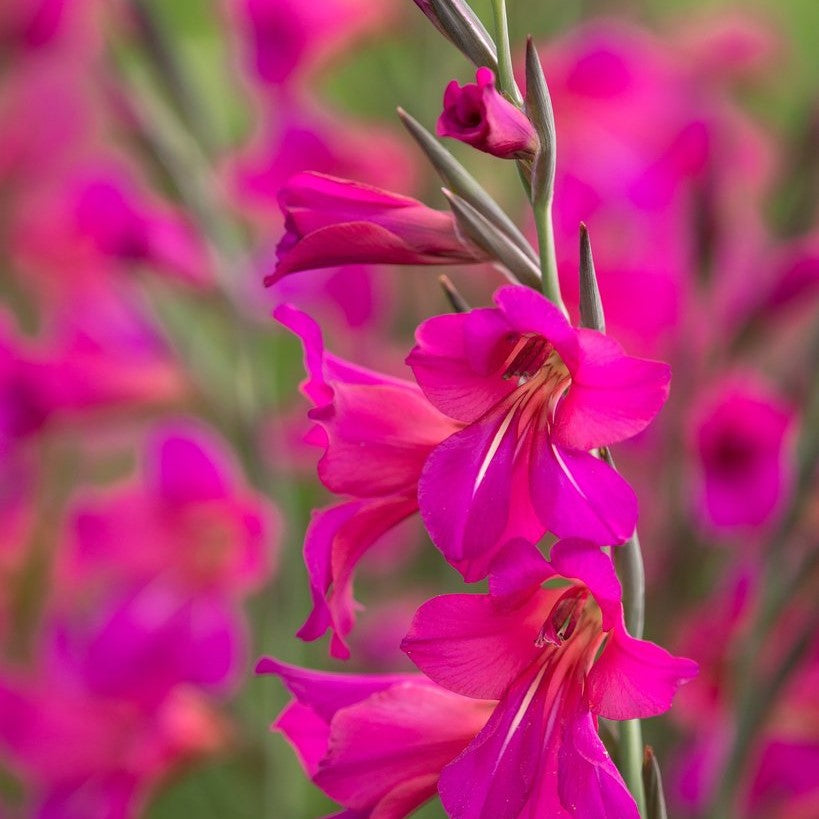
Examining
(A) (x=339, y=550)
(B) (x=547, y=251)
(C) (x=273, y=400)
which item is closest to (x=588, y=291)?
(B) (x=547, y=251)

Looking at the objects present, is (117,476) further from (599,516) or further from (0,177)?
(599,516)

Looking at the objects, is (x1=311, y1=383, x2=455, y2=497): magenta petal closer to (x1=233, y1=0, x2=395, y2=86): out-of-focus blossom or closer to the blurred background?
the blurred background

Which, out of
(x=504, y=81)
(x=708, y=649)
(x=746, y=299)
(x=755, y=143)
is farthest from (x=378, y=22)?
(x=504, y=81)

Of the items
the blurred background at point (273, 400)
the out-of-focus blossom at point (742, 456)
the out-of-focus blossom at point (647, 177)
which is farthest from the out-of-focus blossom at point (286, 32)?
the out-of-focus blossom at point (742, 456)

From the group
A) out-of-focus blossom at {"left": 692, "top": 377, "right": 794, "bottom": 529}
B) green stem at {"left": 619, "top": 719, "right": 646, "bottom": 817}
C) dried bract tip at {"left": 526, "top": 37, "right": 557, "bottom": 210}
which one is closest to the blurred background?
out-of-focus blossom at {"left": 692, "top": 377, "right": 794, "bottom": 529}

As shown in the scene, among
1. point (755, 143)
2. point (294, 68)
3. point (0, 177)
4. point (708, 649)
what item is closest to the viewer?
point (708, 649)

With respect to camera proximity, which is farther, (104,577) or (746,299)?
(104,577)

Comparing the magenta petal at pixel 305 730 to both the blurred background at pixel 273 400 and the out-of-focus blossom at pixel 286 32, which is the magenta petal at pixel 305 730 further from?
the out-of-focus blossom at pixel 286 32
